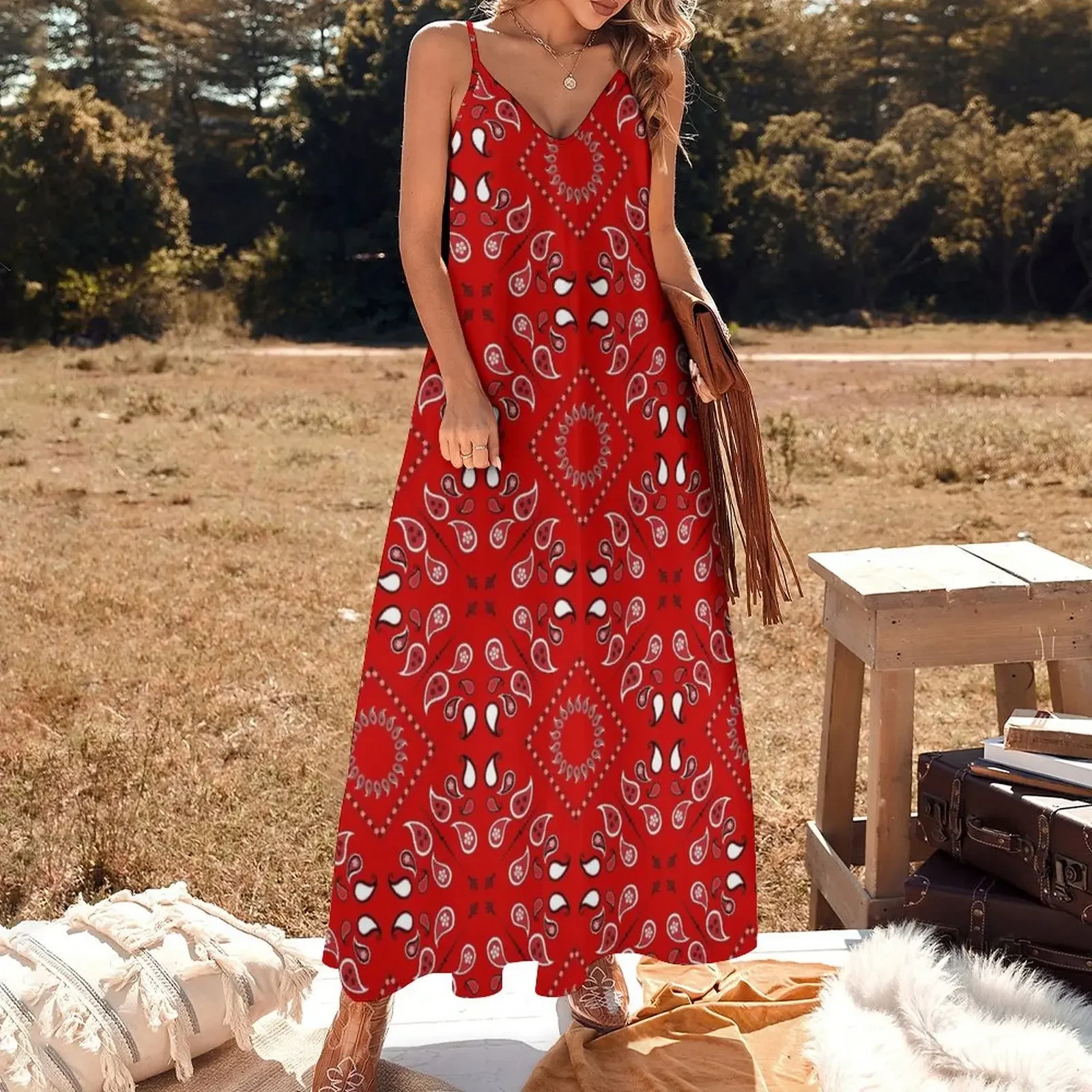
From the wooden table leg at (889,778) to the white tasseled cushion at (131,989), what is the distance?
1.07m

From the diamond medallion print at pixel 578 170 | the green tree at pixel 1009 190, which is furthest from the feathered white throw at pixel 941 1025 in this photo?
the green tree at pixel 1009 190

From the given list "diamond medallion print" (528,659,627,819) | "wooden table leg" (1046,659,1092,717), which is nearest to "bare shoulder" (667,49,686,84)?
"diamond medallion print" (528,659,627,819)

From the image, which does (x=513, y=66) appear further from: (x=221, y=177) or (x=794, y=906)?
(x=221, y=177)

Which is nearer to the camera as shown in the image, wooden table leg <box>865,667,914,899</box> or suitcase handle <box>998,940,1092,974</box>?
suitcase handle <box>998,940,1092,974</box>

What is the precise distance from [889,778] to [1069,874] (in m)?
0.39

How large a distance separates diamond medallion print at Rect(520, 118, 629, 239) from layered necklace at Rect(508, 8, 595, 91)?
0.06 metres

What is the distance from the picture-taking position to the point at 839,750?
282cm

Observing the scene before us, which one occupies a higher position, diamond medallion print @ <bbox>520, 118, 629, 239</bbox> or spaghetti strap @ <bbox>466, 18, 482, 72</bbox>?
spaghetti strap @ <bbox>466, 18, 482, 72</bbox>

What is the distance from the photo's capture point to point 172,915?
7.66ft

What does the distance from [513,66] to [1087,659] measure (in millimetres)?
1531

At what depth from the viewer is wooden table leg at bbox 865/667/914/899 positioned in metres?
2.51

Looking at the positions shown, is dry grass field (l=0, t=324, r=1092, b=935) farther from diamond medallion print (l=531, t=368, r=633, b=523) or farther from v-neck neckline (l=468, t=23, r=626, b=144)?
v-neck neckline (l=468, t=23, r=626, b=144)

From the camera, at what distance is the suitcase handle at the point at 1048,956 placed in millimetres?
2293

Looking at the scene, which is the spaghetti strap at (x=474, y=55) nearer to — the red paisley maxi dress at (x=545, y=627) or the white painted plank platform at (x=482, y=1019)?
the red paisley maxi dress at (x=545, y=627)
